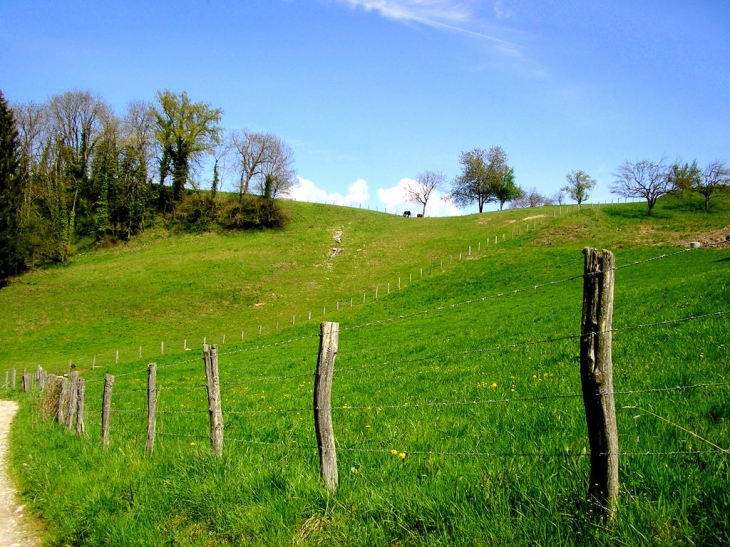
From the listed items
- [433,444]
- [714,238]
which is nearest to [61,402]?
[433,444]

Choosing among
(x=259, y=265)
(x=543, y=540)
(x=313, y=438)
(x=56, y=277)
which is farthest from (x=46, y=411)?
(x=56, y=277)

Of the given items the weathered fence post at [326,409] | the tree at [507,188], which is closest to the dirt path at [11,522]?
the weathered fence post at [326,409]

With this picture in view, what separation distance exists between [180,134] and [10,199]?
84.2 ft

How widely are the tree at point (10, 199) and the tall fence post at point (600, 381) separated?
6707cm

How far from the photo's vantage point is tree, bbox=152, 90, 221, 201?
250 feet

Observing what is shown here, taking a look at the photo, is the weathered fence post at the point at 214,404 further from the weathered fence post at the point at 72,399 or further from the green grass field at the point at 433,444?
the weathered fence post at the point at 72,399

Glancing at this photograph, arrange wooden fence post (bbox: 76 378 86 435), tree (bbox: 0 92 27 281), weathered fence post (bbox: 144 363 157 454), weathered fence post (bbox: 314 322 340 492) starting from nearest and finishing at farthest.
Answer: weathered fence post (bbox: 314 322 340 492), weathered fence post (bbox: 144 363 157 454), wooden fence post (bbox: 76 378 86 435), tree (bbox: 0 92 27 281)

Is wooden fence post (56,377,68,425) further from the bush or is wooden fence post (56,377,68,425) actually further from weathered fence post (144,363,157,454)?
the bush

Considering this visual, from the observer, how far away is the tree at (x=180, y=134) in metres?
76.3

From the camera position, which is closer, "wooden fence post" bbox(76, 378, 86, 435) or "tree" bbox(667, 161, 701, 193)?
"wooden fence post" bbox(76, 378, 86, 435)

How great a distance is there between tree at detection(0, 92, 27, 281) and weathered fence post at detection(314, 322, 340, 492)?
64.3 metres

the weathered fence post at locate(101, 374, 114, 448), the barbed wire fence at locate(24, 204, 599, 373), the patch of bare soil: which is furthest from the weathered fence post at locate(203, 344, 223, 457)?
the patch of bare soil

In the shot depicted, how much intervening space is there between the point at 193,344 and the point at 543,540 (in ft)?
135

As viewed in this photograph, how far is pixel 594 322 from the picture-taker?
12.1ft
